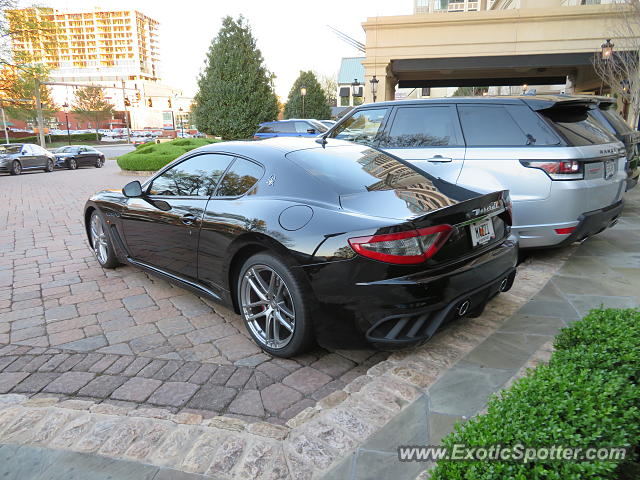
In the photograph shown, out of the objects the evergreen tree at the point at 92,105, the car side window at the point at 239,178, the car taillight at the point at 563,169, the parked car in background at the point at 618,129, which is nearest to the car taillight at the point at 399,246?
the car side window at the point at 239,178

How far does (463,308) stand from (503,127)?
284cm

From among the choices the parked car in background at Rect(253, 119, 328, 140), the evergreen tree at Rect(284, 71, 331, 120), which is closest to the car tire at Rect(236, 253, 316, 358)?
the parked car in background at Rect(253, 119, 328, 140)

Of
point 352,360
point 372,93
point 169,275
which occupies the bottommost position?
point 352,360

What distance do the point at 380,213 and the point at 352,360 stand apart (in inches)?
44.4

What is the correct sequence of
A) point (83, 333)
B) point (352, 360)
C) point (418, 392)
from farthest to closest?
point (83, 333)
point (352, 360)
point (418, 392)

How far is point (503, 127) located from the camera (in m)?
4.88

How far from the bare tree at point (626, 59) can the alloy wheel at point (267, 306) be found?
17.7m

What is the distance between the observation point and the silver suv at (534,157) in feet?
14.8

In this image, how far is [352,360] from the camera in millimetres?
3203

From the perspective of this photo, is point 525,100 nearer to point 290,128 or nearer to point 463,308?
point 463,308

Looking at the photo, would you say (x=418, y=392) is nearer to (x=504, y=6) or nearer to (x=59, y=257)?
(x=59, y=257)

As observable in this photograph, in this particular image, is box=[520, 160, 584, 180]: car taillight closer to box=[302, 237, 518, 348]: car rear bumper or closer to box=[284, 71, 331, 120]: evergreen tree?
box=[302, 237, 518, 348]: car rear bumper

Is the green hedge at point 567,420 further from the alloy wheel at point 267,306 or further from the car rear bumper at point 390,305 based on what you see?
the alloy wheel at point 267,306

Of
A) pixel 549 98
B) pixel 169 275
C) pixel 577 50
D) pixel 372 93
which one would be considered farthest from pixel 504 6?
pixel 169 275
